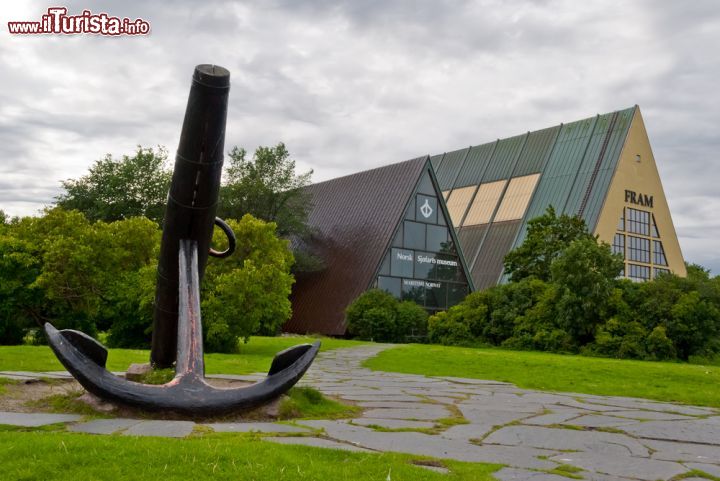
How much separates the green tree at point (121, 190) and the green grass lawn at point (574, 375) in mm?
25048

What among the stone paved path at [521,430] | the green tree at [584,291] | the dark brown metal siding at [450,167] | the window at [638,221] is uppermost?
the dark brown metal siding at [450,167]

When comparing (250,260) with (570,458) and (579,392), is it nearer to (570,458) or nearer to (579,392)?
(579,392)

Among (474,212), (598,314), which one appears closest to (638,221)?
(474,212)

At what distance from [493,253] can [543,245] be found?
1602cm

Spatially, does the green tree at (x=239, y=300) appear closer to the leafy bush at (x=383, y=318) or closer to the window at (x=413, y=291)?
the leafy bush at (x=383, y=318)

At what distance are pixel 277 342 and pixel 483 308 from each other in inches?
318

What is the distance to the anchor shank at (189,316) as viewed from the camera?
5281 millimetres

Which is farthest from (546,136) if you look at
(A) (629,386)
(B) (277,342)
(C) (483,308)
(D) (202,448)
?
(D) (202,448)

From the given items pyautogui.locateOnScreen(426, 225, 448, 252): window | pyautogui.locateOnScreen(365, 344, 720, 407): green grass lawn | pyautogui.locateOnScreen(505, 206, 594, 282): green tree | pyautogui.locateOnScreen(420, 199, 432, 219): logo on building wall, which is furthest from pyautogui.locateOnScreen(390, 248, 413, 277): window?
pyautogui.locateOnScreen(365, 344, 720, 407): green grass lawn

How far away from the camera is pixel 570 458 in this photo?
4.37 meters

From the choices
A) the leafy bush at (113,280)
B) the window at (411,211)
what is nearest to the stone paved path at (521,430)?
the leafy bush at (113,280)

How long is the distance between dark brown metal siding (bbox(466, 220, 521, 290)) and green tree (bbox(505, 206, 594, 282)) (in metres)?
12.9

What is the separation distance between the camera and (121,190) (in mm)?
37750

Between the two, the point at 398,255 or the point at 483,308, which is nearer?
the point at 483,308
